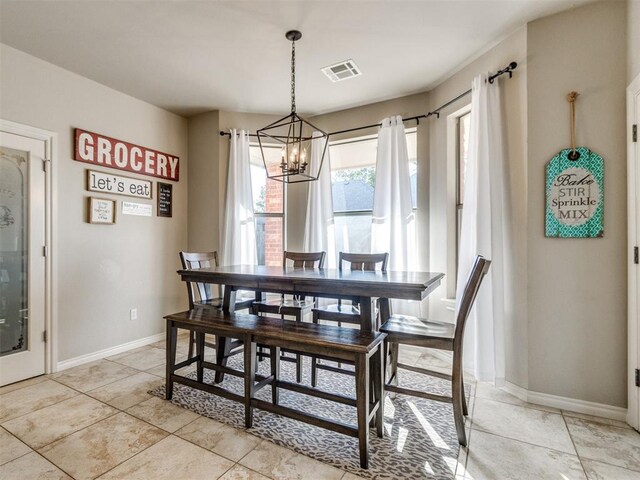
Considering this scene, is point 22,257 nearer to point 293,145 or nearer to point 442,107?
point 293,145

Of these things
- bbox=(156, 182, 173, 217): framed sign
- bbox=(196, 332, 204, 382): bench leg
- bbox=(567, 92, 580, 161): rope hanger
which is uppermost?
bbox=(567, 92, 580, 161): rope hanger

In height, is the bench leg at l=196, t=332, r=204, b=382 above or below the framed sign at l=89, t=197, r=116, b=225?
below

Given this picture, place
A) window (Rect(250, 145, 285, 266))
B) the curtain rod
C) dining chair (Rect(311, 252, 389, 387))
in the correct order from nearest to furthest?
the curtain rod
dining chair (Rect(311, 252, 389, 387))
window (Rect(250, 145, 285, 266))

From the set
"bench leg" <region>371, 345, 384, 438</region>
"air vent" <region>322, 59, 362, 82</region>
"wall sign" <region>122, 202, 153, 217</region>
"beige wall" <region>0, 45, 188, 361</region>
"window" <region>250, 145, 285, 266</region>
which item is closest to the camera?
"bench leg" <region>371, 345, 384, 438</region>

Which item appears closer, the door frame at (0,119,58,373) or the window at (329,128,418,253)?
the door frame at (0,119,58,373)

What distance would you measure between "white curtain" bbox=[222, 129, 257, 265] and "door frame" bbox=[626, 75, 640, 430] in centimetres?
349

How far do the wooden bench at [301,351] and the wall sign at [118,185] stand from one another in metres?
1.88

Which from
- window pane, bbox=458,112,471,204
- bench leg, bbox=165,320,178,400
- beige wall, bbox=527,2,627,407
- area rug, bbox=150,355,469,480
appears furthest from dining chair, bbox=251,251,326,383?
beige wall, bbox=527,2,627,407

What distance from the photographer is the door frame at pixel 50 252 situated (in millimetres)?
2914

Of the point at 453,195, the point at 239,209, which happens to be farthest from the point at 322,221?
the point at 453,195

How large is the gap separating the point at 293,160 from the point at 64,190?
7.67 ft

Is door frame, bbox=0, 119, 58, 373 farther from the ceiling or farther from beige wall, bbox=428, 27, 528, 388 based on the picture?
beige wall, bbox=428, 27, 528, 388

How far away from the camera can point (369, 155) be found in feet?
13.0

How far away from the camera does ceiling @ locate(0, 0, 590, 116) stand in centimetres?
226
